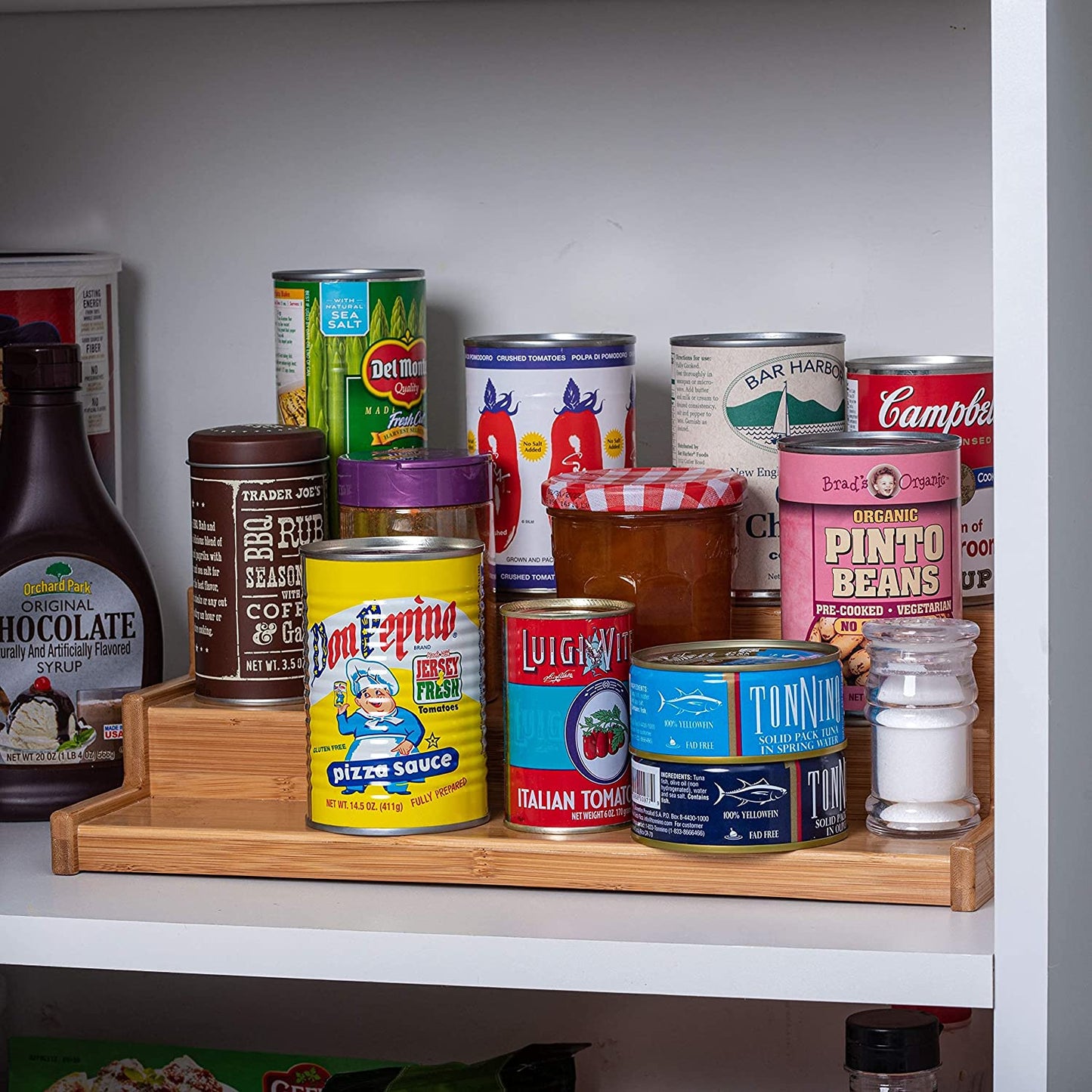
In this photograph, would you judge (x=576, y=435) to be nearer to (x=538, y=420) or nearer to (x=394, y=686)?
(x=538, y=420)

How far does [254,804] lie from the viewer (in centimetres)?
99

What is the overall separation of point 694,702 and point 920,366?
262mm

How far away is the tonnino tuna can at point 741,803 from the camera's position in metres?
0.82

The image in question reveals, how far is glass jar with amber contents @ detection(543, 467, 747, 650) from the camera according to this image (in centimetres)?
91

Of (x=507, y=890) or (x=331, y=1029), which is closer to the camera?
(x=507, y=890)

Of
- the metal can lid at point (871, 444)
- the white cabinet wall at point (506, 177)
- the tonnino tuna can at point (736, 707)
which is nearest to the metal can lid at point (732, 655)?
the tonnino tuna can at point (736, 707)

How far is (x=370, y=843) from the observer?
89 cm

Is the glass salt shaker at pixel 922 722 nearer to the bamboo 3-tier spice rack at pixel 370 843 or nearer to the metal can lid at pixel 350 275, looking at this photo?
the bamboo 3-tier spice rack at pixel 370 843

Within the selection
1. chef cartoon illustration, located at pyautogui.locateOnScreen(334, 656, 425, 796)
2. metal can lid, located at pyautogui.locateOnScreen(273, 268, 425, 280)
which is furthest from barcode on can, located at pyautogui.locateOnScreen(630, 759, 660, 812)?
metal can lid, located at pyautogui.locateOnScreen(273, 268, 425, 280)

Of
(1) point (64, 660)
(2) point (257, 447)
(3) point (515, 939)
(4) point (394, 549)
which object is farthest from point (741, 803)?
(1) point (64, 660)

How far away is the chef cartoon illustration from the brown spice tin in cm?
11

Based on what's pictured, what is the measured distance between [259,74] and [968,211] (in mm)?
516

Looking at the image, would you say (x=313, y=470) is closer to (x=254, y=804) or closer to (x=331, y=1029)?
(x=254, y=804)

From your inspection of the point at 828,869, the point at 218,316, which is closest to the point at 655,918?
the point at 828,869
